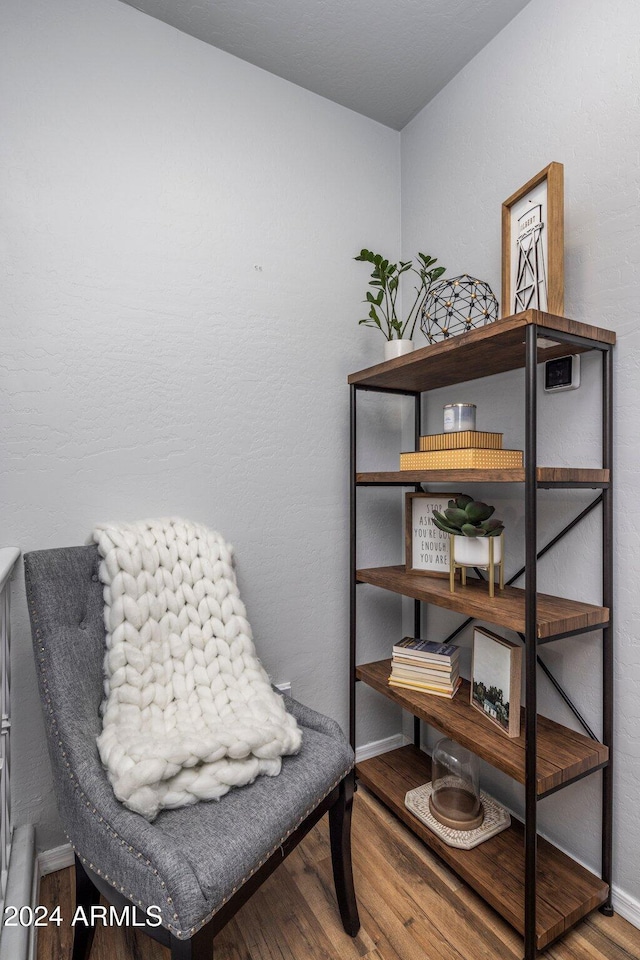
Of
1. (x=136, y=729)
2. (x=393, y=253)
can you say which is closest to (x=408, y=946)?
(x=136, y=729)

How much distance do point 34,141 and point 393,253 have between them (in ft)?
4.19

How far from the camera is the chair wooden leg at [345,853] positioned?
117 centimetres

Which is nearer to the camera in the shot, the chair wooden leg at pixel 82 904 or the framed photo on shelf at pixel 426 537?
the chair wooden leg at pixel 82 904

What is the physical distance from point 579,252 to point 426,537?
0.95 metres

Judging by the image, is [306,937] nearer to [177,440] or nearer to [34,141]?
[177,440]

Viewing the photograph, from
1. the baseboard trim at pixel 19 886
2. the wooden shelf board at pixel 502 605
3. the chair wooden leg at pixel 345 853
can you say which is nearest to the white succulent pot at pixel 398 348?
the wooden shelf board at pixel 502 605

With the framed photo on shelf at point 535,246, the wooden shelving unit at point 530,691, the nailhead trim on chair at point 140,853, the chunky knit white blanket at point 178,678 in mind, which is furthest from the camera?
the framed photo on shelf at point 535,246

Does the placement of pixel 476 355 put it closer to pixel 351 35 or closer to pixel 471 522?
pixel 471 522

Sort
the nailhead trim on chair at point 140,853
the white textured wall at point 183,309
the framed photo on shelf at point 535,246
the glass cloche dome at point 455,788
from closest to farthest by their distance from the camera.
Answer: the nailhead trim on chair at point 140,853 → the framed photo on shelf at point 535,246 → the white textured wall at point 183,309 → the glass cloche dome at point 455,788

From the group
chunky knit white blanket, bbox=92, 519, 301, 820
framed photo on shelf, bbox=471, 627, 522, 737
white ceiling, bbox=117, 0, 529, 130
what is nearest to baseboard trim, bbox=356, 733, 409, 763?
framed photo on shelf, bbox=471, 627, 522, 737

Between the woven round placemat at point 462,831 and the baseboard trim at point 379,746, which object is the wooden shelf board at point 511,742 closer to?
the woven round placemat at point 462,831

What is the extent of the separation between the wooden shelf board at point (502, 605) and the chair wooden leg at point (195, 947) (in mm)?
A: 824

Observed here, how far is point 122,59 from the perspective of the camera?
1.47 m

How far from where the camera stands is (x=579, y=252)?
4.46ft
